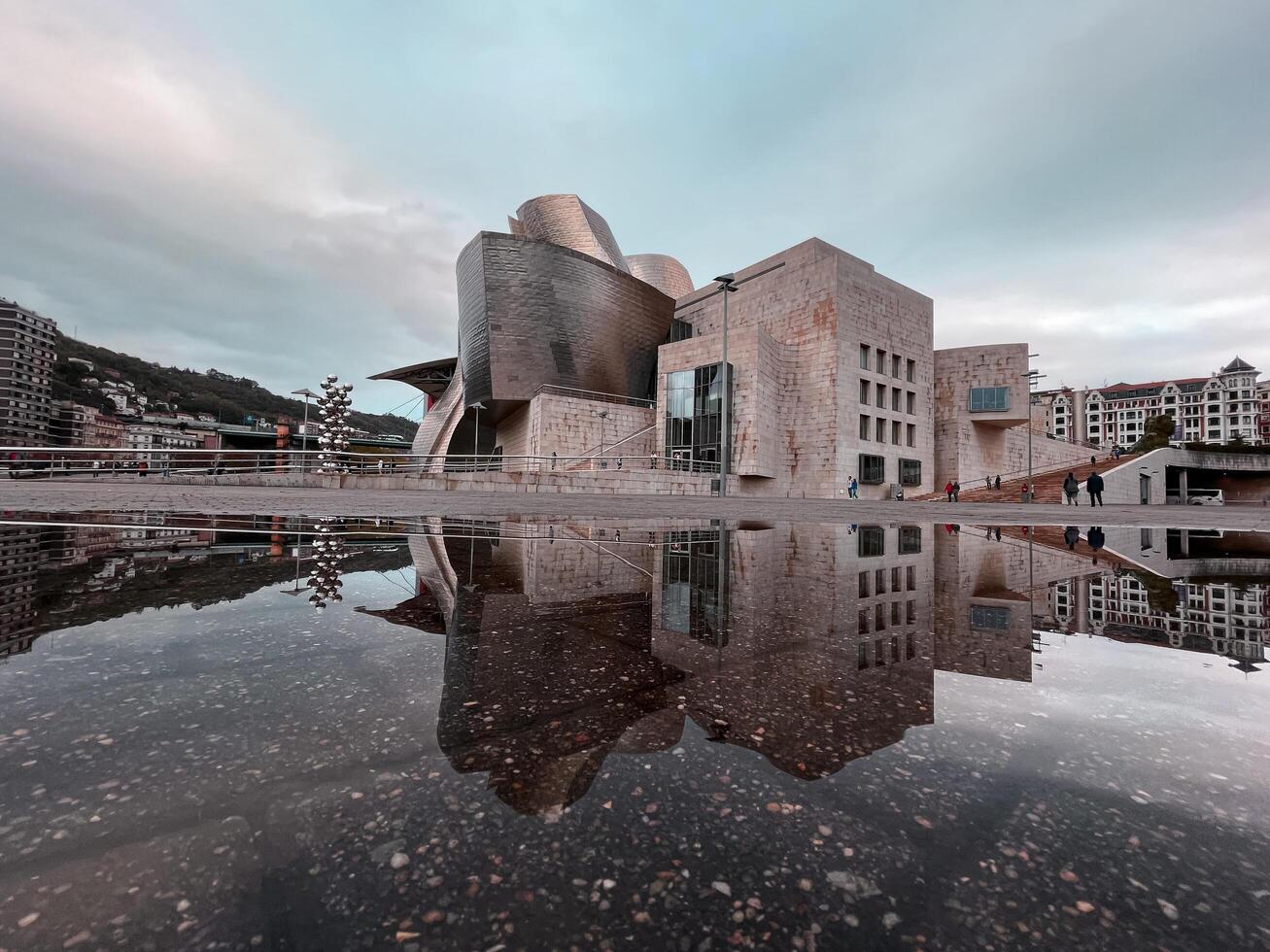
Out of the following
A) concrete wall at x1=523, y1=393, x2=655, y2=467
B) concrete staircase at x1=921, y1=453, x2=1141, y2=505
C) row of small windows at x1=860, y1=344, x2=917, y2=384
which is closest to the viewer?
concrete wall at x1=523, y1=393, x2=655, y2=467

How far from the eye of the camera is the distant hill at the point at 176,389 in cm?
10138

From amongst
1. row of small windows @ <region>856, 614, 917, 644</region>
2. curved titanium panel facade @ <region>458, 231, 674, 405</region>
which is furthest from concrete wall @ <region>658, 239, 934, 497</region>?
row of small windows @ <region>856, 614, 917, 644</region>

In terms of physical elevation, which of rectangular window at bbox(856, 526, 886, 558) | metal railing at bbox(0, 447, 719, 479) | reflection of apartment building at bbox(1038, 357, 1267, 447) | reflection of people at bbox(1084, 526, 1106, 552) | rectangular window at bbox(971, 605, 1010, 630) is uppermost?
reflection of apartment building at bbox(1038, 357, 1267, 447)

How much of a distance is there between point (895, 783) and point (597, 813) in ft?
2.04

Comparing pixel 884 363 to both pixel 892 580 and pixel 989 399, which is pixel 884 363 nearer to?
pixel 989 399

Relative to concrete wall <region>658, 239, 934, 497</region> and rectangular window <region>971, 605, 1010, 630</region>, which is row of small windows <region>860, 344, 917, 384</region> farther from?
rectangular window <region>971, 605, 1010, 630</region>

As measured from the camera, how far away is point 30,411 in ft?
257

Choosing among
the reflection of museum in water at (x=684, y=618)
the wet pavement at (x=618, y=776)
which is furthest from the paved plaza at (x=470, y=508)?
the wet pavement at (x=618, y=776)

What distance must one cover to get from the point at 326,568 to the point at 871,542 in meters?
5.28

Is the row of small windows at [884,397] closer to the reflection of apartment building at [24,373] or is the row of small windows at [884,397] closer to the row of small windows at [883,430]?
the row of small windows at [883,430]

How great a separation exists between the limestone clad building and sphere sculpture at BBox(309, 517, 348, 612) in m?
23.7

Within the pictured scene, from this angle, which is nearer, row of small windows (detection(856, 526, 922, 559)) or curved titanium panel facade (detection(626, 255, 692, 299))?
row of small windows (detection(856, 526, 922, 559))

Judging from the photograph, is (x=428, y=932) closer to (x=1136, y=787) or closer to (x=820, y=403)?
(x=1136, y=787)

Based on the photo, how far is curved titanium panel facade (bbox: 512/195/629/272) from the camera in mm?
43281
